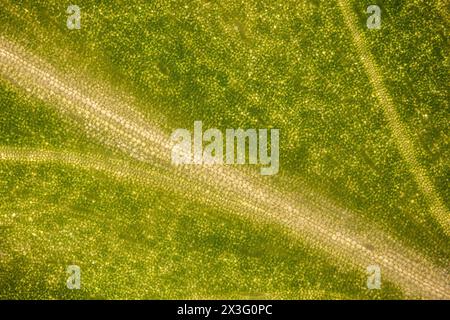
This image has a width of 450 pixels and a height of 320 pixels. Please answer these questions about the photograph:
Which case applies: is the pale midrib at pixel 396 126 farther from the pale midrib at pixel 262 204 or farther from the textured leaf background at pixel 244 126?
the pale midrib at pixel 262 204

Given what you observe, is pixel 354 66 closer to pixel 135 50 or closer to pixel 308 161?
pixel 308 161

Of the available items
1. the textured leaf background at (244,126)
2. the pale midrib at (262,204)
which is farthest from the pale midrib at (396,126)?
the pale midrib at (262,204)

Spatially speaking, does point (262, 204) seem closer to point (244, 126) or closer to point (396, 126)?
point (244, 126)

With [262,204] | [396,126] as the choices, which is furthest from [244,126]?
[396,126]

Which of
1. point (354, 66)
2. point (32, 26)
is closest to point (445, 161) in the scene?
point (354, 66)
